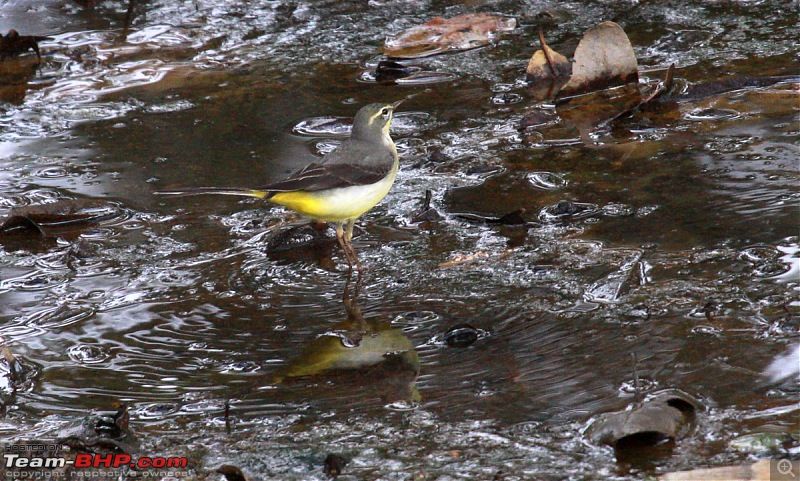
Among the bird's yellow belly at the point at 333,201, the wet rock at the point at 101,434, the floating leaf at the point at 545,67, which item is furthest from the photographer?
the floating leaf at the point at 545,67

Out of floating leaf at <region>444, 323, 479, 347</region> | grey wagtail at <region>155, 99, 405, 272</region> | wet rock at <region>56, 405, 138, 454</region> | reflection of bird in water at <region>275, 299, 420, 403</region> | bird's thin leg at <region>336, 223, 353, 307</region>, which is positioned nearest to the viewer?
wet rock at <region>56, 405, 138, 454</region>

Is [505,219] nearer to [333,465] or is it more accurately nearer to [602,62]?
[602,62]

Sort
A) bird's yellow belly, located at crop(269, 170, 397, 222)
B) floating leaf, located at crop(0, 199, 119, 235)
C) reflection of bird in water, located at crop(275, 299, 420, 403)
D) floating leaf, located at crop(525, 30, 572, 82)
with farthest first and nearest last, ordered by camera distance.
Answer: floating leaf, located at crop(525, 30, 572, 82) < floating leaf, located at crop(0, 199, 119, 235) < bird's yellow belly, located at crop(269, 170, 397, 222) < reflection of bird in water, located at crop(275, 299, 420, 403)

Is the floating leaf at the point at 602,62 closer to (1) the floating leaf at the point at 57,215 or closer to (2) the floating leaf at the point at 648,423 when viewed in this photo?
(1) the floating leaf at the point at 57,215

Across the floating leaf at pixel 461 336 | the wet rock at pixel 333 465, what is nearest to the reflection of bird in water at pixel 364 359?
the floating leaf at pixel 461 336

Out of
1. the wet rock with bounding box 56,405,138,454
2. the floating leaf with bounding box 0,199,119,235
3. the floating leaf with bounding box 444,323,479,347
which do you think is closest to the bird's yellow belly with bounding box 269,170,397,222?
the floating leaf with bounding box 0,199,119,235

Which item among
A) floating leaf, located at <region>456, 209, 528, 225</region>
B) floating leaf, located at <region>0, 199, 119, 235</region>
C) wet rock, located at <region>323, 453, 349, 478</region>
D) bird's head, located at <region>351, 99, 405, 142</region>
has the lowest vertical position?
floating leaf, located at <region>0, 199, 119, 235</region>

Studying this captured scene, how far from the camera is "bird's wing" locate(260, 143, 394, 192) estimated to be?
554 cm

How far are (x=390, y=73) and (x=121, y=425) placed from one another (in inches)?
206

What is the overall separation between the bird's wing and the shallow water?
1.23 ft

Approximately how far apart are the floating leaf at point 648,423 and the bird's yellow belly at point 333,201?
100 inches

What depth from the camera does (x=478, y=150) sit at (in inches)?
263

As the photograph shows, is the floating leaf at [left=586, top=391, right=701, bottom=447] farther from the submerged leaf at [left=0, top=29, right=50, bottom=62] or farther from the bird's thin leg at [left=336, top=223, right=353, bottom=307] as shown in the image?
the submerged leaf at [left=0, top=29, right=50, bottom=62]

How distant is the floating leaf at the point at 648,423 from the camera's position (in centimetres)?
331
